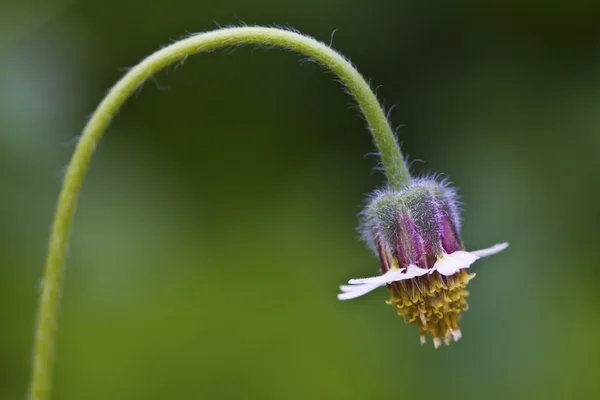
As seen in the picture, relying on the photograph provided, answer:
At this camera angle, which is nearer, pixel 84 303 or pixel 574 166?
pixel 84 303

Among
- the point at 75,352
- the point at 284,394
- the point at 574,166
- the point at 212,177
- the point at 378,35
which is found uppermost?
the point at 378,35

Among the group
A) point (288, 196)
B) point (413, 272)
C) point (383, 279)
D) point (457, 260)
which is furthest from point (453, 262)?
point (288, 196)

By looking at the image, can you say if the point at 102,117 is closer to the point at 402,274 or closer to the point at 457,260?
the point at 402,274

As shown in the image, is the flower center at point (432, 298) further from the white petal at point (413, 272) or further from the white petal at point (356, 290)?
the white petal at point (356, 290)

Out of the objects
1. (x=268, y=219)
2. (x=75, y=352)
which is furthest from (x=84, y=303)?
(x=268, y=219)

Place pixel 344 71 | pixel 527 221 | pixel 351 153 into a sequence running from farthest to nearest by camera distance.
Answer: pixel 351 153, pixel 527 221, pixel 344 71

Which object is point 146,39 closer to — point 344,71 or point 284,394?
point 284,394

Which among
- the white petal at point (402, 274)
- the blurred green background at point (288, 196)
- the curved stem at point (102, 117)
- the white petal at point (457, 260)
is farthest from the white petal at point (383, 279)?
the blurred green background at point (288, 196)
